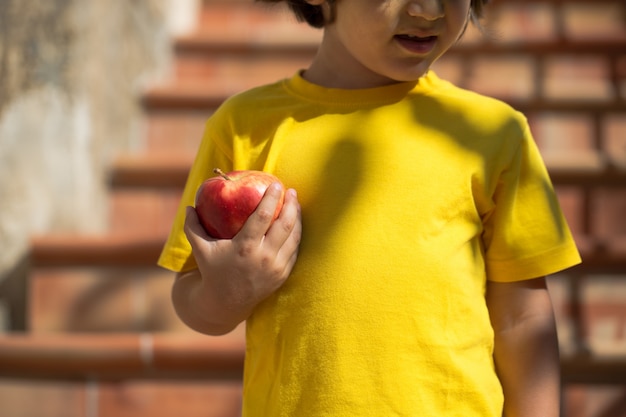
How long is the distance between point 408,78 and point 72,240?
1.84 metres

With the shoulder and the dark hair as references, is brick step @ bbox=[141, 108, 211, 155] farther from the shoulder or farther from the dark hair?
the shoulder

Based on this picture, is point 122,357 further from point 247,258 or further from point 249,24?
point 249,24

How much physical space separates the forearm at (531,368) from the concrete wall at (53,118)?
2020mm

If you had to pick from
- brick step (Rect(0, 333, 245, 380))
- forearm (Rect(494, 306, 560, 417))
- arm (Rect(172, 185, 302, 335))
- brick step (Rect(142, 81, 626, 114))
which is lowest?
brick step (Rect(0, 333, 245, 380))

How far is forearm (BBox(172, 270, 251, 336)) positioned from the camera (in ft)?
4.31

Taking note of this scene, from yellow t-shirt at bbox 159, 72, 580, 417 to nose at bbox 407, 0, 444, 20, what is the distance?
156 millimetres

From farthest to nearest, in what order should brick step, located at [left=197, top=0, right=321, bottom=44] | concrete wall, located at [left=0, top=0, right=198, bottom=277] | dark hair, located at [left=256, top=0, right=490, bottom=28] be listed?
brick step, located at [left=197, top=0, right=321, bottom=44] → concrete wall, located at [left=0, top=0, right=198, bottom=277] → dark hair, located at [left=256, top=0, right=490, bottom=28]

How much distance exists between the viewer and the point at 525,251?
1.35 m

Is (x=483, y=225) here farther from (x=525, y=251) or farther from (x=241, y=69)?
(x=241, y=69)

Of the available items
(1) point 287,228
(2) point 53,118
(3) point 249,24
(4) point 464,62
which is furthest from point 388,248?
(3) point 249,24

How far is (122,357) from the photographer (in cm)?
266

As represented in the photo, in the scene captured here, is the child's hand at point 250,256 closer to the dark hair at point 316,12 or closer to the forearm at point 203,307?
the forearm at point 203,307

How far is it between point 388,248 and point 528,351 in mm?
275

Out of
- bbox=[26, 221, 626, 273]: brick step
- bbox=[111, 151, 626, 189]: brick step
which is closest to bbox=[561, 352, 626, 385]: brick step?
bbox=[26, 221, 626, 273]: brick step
